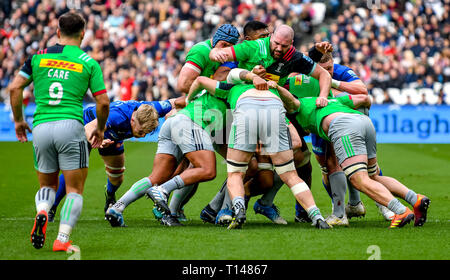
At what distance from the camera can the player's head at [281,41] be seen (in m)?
7.81

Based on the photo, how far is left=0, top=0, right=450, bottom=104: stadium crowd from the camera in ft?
77.4

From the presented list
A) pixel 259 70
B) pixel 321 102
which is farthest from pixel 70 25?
pixel 321 102

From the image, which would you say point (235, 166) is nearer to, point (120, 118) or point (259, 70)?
point (259, 70)

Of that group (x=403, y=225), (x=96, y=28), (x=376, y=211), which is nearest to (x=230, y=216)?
(x=403, y=225)

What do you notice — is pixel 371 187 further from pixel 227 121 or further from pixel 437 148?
pixel 437 148

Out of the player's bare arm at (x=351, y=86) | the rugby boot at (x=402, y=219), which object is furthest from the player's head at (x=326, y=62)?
the rugby boot at (x=402, y=219)

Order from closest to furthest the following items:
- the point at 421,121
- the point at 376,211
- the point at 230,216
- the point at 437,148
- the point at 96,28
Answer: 1. the point at 230,216
2. the point at 376,211
3. the point at 437,148
4. the point at 421,121
5. the point at 96,28

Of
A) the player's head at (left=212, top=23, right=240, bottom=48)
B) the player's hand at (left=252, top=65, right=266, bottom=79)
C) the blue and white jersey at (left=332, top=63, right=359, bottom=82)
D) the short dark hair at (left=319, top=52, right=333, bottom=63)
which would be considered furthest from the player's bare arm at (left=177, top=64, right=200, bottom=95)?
the blue and white jersey at (left=332, top=63, right=359, bottom=82)

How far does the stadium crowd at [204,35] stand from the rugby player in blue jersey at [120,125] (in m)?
13.6

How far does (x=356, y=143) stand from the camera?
7.89 meters

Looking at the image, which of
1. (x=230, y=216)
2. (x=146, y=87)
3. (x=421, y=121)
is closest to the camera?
(x=230, y=216)

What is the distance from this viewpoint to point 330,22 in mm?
27406

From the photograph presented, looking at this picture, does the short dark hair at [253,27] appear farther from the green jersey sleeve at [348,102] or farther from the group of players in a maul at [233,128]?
the green jersey sleeve at [348,102]

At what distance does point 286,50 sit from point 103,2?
21360 millimetres
